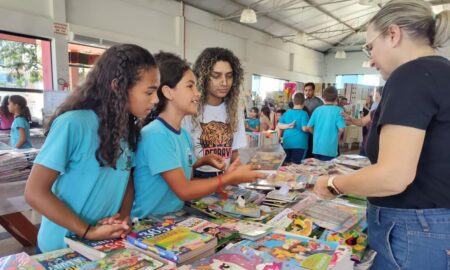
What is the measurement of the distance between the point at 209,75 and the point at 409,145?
3.82 feet

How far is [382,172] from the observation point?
2.62ft

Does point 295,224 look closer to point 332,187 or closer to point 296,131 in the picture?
point 332,187

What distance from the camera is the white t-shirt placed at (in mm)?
1713

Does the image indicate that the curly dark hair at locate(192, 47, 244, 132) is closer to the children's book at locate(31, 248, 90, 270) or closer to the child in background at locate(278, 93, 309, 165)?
the children's book at locate(31, 248, 90, 270)

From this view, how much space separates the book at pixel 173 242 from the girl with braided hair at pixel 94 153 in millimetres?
90

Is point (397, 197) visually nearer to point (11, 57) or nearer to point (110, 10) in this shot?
point (11, 57)

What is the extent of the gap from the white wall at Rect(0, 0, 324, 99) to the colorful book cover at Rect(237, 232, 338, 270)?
16.0ft

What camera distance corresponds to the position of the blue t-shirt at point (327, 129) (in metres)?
3.96

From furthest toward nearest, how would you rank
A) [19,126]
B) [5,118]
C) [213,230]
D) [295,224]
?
1. [5,118]
2. [19,126]
3. [295,224]
4. [213,230]

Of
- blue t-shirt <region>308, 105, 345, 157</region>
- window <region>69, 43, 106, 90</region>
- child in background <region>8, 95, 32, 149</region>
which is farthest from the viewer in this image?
window <region>69, 43, 106, 90</region>

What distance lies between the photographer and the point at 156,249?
81cm

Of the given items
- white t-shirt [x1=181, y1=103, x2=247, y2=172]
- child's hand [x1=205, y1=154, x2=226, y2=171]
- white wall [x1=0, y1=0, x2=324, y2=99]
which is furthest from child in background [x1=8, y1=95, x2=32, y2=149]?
child's hand [x1=205, y1=154, x2=226, y2=171]

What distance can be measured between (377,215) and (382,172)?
234 mm

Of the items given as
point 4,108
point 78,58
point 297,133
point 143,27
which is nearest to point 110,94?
point 297,133
